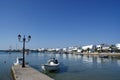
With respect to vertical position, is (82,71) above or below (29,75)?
below

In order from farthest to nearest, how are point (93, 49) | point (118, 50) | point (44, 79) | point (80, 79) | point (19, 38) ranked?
point (93, 49) < point (118, 50) < point (19, 38) < point (80, 79) < point (44, 79)

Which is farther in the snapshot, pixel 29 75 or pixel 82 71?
A: pixel 82 71

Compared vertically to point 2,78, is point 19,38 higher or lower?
Answer: higher

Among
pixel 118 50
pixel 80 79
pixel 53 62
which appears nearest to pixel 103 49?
pixel 118 50

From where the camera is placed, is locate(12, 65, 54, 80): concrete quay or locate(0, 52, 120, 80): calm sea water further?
locate(0, 52, 120, 80): calm sea water

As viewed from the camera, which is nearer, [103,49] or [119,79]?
[119,79]

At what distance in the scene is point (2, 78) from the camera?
2758 cm

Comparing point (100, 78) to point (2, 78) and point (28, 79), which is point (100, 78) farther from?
point (2, 78)

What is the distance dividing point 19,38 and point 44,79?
529 inches

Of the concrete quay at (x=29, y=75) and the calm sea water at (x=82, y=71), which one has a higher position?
the concrete quay at (x=29, y=75)

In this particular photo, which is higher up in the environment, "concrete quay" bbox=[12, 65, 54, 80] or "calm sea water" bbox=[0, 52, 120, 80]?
"concrete quay" bbox=[12, 65, 54, 80]

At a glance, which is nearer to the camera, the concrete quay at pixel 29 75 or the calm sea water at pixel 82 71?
the concrete quay at pixel 29 75

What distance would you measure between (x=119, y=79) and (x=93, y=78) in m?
3.32

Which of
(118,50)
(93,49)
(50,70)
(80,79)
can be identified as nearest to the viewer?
(80,79)
